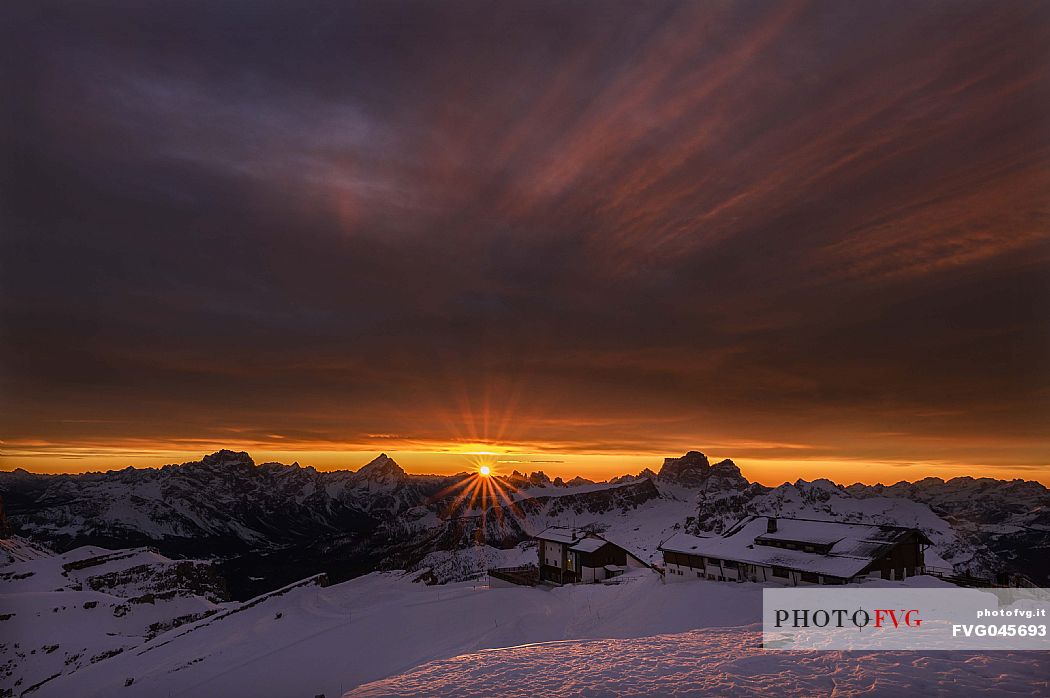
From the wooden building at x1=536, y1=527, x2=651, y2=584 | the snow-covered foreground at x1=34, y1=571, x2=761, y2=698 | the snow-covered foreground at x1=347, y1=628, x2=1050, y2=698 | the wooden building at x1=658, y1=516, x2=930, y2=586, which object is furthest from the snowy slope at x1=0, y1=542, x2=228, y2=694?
the wooden building at x1=658, y1=516, x2=930, y2=586

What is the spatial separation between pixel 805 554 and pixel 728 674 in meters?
42.5

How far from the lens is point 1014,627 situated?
16359mm

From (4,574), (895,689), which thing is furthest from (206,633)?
(4,574)

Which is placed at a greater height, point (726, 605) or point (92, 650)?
point (726, 605)

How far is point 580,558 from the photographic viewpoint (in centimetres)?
6134

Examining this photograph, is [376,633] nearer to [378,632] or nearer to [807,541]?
[378,632]

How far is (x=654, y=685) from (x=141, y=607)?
90855mm

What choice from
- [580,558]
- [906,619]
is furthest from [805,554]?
[906,619]

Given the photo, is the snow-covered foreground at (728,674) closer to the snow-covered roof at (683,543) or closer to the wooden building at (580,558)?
the snow-covered roof at (683,543)

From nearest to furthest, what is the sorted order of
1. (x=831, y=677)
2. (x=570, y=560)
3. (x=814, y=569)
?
(x=831, y=677) < (x=814, y=569) < (x=570, y=560)

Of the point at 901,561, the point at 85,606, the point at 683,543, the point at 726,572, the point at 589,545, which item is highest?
the point at 901,561

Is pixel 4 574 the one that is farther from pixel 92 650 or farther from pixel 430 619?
pixel 430 619

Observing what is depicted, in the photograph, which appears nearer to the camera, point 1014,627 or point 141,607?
point 1014,627

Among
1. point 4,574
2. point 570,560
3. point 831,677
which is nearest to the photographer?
point 831,677
